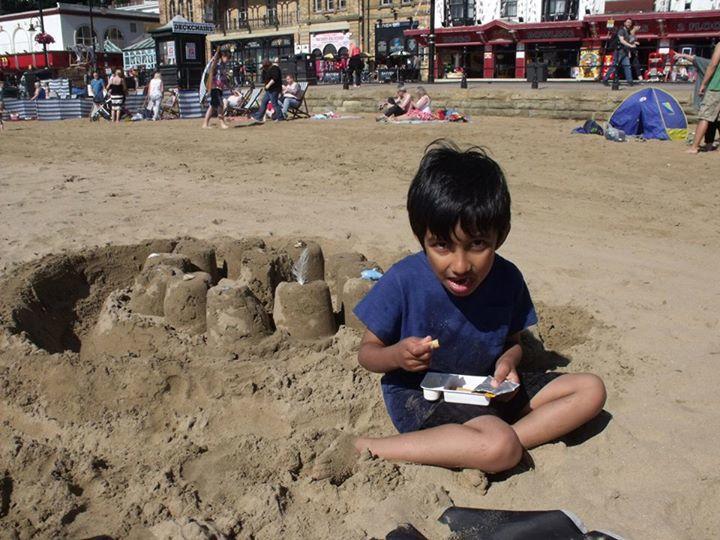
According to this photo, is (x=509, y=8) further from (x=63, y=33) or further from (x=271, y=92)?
(x=63, y=33)

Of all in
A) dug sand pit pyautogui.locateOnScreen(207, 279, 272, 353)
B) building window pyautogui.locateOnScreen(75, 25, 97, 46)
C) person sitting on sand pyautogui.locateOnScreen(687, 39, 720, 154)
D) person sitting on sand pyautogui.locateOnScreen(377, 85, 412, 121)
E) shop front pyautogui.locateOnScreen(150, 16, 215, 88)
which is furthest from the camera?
building window pyautogui.locateOnScreen(75, 25, 97, 46)

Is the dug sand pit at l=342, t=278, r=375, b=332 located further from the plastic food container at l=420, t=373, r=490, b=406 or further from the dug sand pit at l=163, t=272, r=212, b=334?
the plastic food container at l=420, t=373, r=490, b=406

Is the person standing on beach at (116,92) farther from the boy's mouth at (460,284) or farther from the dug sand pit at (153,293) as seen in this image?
the boy's mouth at (460,284)

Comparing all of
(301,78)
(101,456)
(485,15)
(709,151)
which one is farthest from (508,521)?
(485,15)

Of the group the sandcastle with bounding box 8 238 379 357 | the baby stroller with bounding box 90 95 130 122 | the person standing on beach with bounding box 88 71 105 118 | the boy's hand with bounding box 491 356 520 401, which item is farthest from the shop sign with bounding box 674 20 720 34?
the boy's hand with bounding box 491 356 520 401

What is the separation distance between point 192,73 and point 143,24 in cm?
3674

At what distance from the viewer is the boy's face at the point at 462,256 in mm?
2195

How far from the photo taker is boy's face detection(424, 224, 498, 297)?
7.20 feet

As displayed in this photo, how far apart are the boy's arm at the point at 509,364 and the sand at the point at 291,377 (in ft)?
0.98

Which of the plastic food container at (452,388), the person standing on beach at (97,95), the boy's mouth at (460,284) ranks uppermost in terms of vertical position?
the person standing on beach at (97,95)

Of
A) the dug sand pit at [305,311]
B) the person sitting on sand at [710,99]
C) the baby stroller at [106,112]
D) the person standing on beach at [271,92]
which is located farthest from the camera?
the baby stroller at [106,112]

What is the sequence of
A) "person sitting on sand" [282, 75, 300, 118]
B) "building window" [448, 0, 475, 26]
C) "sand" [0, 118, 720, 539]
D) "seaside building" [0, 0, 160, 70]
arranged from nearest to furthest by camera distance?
1. "sand" [0, 118, 720, 539]
2. "person sitting on sand" [282, 75, 300, 118]
3. "building window" [448, 0, 475, 26]
4. "seaside building" [0, 0, 160, 70]

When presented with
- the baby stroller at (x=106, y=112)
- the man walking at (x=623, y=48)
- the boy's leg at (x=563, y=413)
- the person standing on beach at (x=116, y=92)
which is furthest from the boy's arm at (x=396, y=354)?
the baby stroller at (x=106, y=112)

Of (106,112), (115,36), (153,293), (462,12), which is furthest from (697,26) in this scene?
(115,36)
